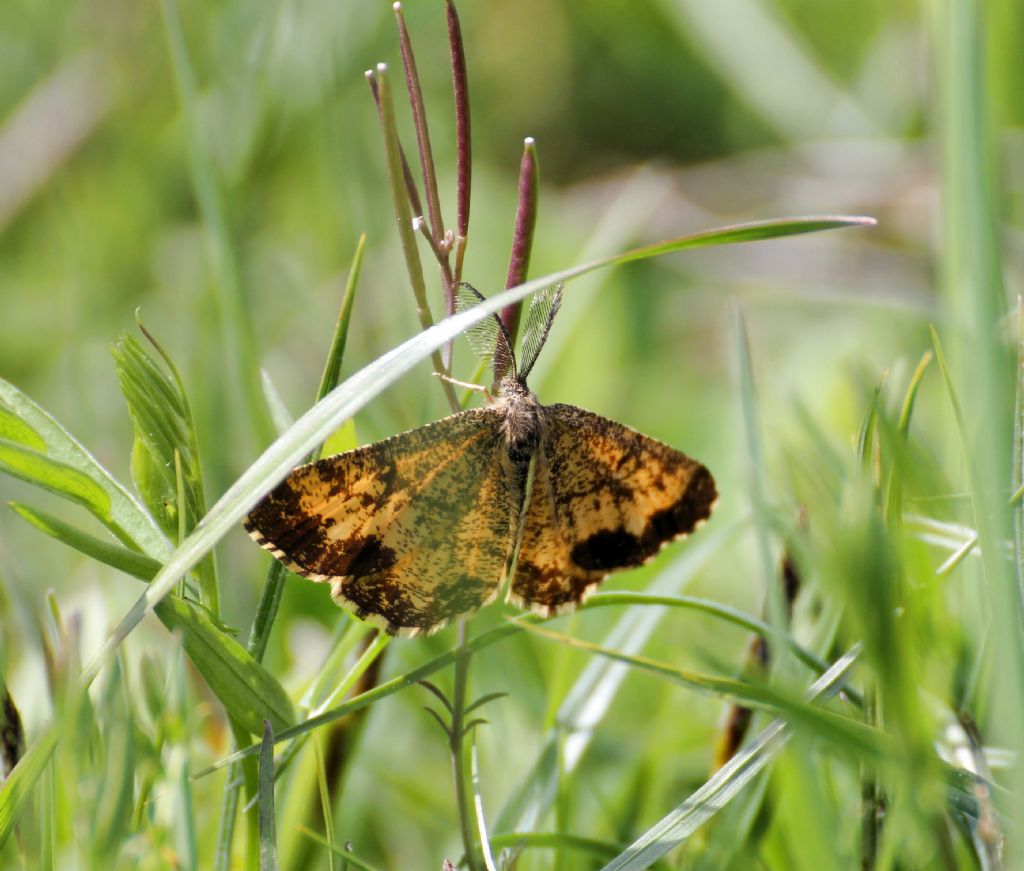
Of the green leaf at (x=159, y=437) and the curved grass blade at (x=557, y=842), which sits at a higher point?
the green leaf at (x=159, y=437)

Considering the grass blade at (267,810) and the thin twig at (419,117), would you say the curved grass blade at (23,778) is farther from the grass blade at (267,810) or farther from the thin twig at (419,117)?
the thin twig at (419,117)

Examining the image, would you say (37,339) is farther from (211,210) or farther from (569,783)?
(569,783)

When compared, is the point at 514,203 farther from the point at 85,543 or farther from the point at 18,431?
the point at 85,543

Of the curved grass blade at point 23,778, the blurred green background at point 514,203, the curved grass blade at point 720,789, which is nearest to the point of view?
the curved grass blade at point 23,778

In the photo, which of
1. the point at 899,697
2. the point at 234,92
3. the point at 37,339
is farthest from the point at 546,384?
the point at 899,697

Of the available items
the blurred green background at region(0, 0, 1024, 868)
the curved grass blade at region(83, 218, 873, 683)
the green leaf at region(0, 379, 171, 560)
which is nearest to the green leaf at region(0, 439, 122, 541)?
the green leaf at region(0, 379, 171, 560)

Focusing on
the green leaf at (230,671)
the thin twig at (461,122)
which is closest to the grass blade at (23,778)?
the green leaf at (230,671)
